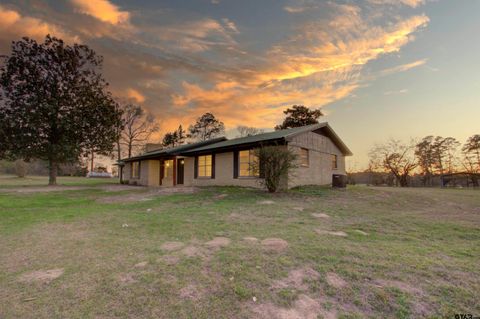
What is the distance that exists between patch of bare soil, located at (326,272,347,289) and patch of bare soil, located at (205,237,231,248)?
1843 mm

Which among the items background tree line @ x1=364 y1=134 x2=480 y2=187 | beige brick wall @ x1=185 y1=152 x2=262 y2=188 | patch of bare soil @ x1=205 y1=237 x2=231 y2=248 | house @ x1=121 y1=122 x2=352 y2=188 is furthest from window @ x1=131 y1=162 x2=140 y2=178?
background tree line @ x1=364 y1=134 x2=480 y2=187

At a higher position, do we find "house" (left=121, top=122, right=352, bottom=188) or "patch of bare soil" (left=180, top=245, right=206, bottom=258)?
"house" (left=121, top=122, right=352, bottom=188)

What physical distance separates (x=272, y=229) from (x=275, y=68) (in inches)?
414

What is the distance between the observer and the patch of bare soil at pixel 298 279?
286cm

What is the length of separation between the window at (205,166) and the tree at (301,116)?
2023cm

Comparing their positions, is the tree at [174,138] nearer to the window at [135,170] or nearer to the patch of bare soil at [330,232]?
the window at [135,170]

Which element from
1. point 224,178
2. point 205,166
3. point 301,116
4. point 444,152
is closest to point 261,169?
point 224,178

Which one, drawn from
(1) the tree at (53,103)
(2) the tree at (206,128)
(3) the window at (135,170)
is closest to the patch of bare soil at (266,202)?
(1) the tree at (53,103)

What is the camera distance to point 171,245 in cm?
432

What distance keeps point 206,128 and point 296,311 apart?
40782 millimetres

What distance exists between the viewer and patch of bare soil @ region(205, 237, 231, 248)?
4.30 metres

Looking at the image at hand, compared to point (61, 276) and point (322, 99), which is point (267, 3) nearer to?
point (322, 99)

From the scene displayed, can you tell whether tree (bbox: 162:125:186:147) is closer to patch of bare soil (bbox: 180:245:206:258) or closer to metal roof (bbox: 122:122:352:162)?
metal roof (bbox: 122:122:352:162)

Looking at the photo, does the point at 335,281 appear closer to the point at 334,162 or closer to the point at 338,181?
the point at 338,181
